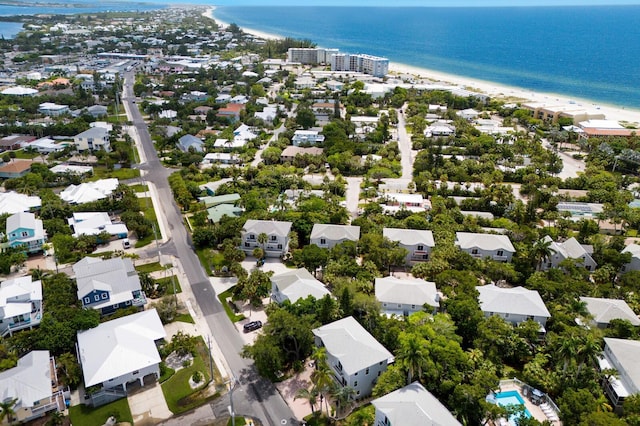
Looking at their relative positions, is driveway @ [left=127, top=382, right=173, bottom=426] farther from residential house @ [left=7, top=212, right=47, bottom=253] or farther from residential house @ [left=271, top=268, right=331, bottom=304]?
residential house @ [left=7, top=212, right=47, bottom=253]

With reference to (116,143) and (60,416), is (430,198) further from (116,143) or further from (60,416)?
(116,143)

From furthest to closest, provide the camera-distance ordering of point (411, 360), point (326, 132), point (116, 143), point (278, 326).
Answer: point (326, 132)
point (116, 143)
point (278, 326)
point (411, 360)

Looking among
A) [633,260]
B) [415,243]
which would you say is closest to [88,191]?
[415,243]

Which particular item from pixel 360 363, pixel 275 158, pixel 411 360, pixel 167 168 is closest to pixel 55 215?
pixel 167 168

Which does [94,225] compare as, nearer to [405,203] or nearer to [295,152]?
[295,152]

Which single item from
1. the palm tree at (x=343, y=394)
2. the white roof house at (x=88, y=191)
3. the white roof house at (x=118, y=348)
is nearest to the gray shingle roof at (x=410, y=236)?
the palm tree at (x=343, y=394)

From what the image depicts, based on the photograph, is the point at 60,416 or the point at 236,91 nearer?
the point at 60,416

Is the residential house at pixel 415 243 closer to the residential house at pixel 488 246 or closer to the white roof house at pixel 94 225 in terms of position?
the residential house at pixel 488 246
